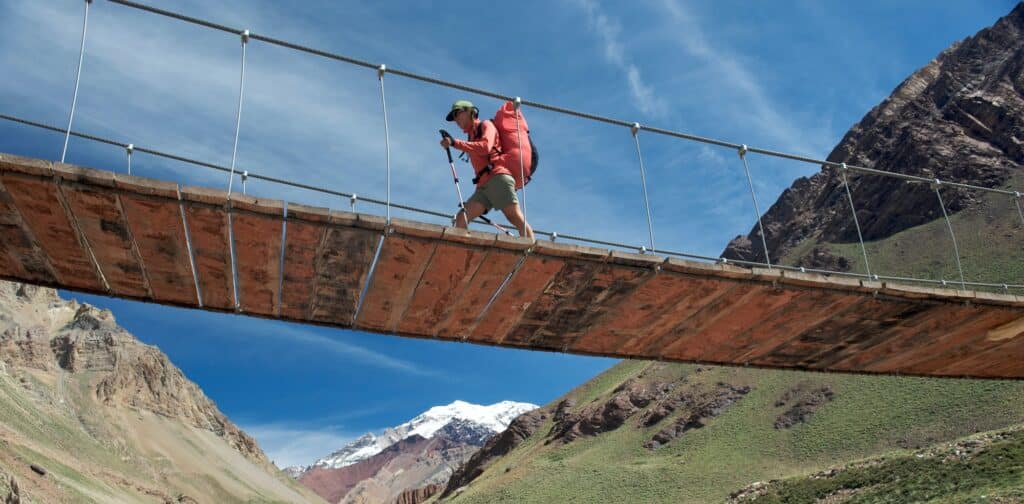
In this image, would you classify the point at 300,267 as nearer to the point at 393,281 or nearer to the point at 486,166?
the point at 393,281

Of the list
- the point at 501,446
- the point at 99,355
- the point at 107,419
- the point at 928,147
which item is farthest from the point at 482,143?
the point at 928,147

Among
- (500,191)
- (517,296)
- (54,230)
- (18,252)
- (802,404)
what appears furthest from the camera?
(802,404)

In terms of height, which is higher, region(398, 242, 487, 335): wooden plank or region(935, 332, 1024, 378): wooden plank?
region(398, 242, 487, 335): wooden plank

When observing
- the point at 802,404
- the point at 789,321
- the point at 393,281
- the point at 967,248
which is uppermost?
the point at 967,248

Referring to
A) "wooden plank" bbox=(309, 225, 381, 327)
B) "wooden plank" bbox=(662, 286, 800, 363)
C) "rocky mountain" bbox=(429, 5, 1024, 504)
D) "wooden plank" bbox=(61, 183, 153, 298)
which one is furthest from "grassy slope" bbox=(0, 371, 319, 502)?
"wooden plank" bbox=(662, 286, 800, 363)

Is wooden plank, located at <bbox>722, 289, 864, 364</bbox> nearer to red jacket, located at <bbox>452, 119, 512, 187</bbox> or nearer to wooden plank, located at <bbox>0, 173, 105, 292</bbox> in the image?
red jacket, located at <bbox>452, 119, 512, 187</bbox>

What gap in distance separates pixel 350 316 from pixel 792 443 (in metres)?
71.0

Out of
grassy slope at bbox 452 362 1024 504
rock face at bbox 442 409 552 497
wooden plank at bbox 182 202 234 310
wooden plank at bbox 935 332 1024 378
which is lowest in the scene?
wooden plank at bbox 935 332 1024 378

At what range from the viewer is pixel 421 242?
6742 mm

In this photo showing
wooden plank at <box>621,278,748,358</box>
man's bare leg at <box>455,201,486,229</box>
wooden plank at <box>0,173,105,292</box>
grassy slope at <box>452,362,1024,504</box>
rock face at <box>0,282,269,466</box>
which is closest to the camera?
wooden plank at <box>0,173,105,292</box>

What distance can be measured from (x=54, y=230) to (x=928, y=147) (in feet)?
436

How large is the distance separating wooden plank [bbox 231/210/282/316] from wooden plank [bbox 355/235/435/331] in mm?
829

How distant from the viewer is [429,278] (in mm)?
7270

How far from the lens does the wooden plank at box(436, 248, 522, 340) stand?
23.1ft
